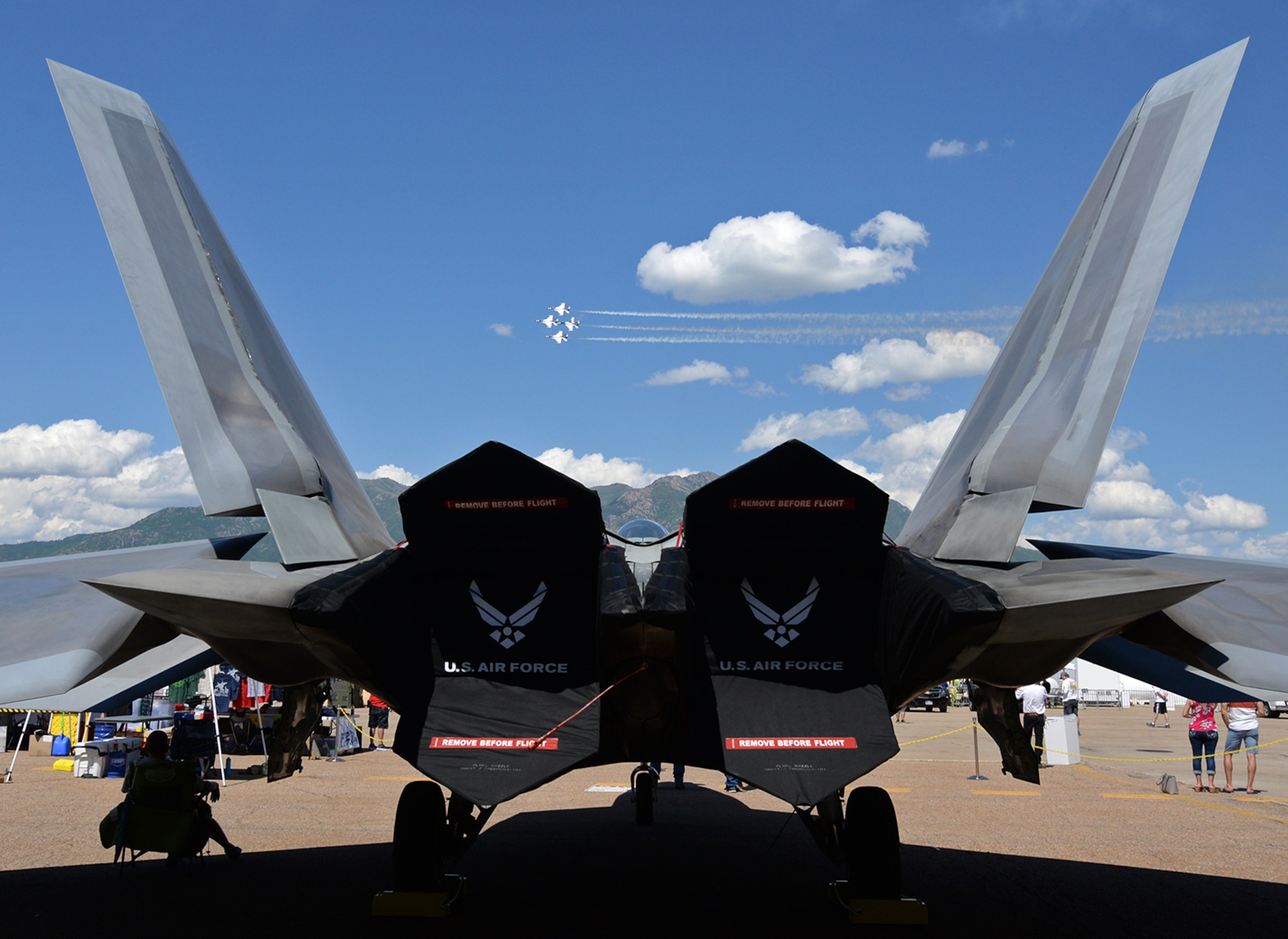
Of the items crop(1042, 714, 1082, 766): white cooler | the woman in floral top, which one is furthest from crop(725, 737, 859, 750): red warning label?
crop(1042, 714, 1082, 766): white cooler

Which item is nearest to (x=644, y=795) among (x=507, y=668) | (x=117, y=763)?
(x=507, y=668)

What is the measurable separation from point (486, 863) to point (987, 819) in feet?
22.4

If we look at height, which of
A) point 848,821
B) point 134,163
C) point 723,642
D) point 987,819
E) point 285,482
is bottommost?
point 987,819

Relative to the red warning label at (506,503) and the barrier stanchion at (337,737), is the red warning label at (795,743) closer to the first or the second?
the red warning label at (506,503)

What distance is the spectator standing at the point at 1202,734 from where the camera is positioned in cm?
1461

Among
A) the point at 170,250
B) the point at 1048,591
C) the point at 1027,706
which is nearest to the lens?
the point at 1048,591

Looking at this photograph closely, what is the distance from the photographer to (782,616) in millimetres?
5305

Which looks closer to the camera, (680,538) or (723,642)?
(723,642)

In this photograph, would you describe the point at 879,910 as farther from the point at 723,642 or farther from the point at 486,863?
the point at 486,863

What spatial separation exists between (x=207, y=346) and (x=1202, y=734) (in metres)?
15.1

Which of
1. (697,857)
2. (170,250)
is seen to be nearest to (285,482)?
(170,250)

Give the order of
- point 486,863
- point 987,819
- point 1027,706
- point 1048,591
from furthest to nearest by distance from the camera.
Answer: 1. point 1027,706
2. point 987,819
3. point 486,863
4. point 1048,591

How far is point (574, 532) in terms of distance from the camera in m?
5.15

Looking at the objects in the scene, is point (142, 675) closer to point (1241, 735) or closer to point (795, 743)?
point (795, 743)
